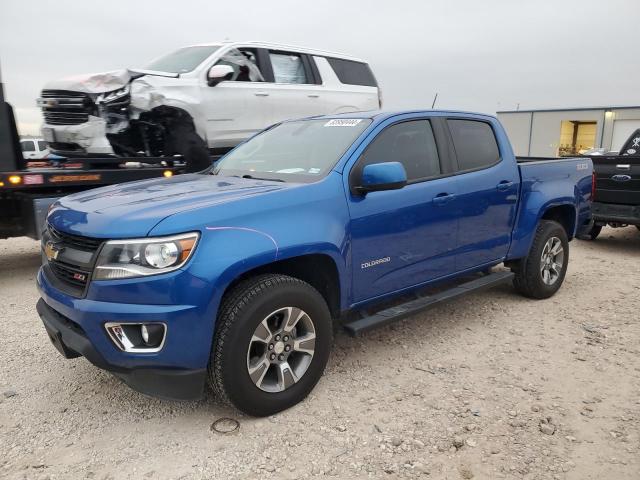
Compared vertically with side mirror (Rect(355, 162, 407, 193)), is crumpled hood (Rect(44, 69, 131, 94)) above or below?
above

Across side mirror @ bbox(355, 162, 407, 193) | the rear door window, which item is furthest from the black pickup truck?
side mirror @ bbox(355, 162, 407, 193)

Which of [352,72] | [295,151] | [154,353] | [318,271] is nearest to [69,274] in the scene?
[154,353]

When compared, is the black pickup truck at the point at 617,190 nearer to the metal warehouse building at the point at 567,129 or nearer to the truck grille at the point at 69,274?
the truck grille at the point at 69,274

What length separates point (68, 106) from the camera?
244 inches

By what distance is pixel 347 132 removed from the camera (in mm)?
3674

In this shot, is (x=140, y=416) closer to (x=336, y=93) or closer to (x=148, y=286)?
(x=148, y=286)

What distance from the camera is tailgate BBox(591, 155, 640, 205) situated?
729 centimetres

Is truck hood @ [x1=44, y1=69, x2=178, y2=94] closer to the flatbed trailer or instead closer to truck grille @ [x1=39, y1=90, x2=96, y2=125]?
truck grille @ [x1=39, y1=90, x2=96, y2=125]

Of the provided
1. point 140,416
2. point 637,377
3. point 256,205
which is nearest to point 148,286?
point 256,205

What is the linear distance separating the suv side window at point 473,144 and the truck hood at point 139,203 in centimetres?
173

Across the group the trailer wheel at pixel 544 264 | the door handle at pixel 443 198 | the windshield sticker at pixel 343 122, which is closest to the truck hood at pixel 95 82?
the windshield sticker at pixel 343 122

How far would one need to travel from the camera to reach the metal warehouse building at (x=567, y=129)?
99.7ft

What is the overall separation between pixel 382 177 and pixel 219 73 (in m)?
4.37

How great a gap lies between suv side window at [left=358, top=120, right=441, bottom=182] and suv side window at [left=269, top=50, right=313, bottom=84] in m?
4.30
